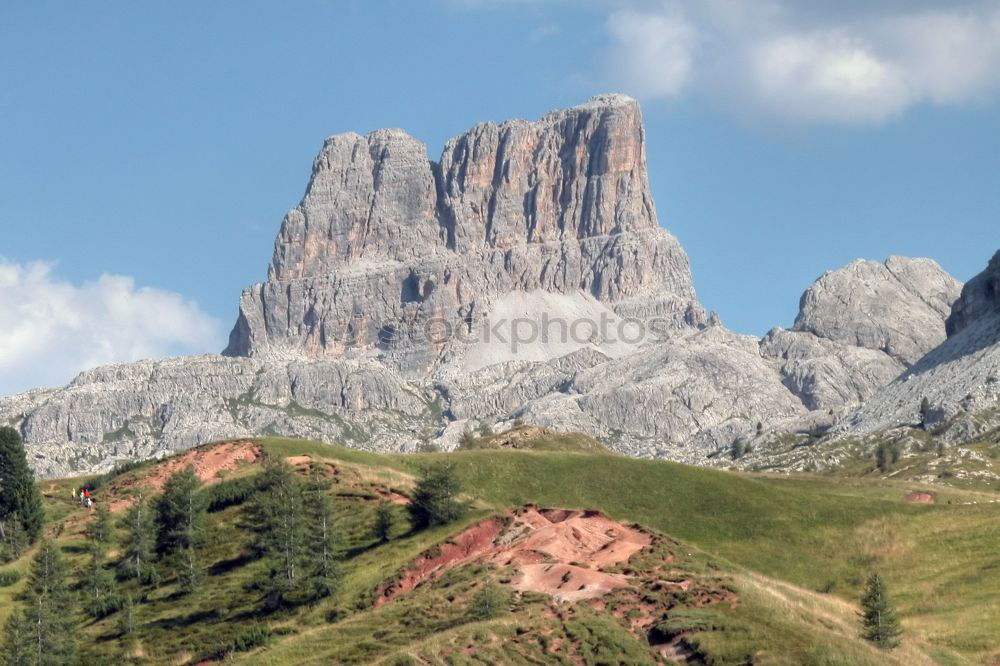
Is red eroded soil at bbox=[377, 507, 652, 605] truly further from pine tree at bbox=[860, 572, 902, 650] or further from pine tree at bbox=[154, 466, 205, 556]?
pine tree at bbox=[154, 466, 205, 556]

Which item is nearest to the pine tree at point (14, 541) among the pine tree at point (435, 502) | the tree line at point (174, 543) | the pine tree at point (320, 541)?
the tree line at point (174, 543)

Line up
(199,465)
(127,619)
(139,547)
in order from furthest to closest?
1. (199,465)
2. (139,547)
3. (127,619)

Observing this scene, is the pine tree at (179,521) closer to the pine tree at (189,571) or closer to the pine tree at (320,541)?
the pine tree at (189,571)

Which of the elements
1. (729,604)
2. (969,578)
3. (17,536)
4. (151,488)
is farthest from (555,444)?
(729,604)

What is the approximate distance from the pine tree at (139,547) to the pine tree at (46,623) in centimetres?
1130

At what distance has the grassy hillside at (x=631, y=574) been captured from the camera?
77438 millimetres

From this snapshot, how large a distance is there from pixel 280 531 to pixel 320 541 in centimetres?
271

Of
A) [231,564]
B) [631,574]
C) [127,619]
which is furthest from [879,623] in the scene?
[231,564]

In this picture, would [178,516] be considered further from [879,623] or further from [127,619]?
[879,623]

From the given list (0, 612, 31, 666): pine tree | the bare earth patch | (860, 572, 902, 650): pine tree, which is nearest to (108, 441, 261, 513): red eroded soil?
(0, 612, 31, 666): pine tree

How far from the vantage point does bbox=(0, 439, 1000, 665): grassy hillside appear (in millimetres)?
77438

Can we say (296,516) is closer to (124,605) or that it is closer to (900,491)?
(124,605)

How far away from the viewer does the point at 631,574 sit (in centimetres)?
8881

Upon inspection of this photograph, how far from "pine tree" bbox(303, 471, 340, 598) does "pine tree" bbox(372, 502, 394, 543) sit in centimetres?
389
